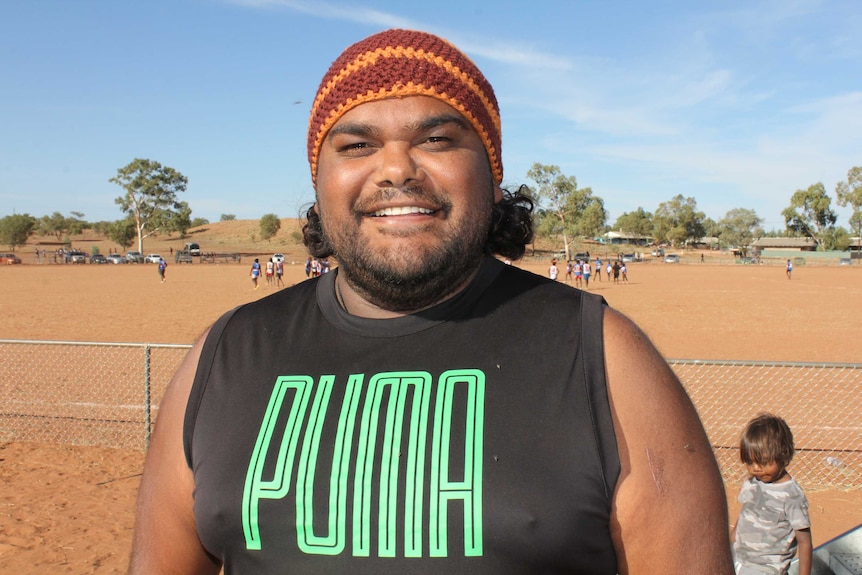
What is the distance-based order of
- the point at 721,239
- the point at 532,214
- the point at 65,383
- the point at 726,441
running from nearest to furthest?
the point at 532,214 → the point at 726,441 → the point at 65,383 → the point at 721,239

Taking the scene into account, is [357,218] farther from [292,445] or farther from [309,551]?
[309,551]

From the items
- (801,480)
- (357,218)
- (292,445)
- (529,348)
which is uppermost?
(357,218)

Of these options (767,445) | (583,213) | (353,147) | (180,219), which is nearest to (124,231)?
(180,219)

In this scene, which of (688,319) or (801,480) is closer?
(801,480)

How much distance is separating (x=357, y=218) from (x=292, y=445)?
553 millimetres

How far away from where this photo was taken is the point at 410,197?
1537 mm

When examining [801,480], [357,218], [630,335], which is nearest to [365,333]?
[357,218]

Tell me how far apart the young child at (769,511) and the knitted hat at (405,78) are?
257 centimetres

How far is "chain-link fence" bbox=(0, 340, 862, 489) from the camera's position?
6.48 metres

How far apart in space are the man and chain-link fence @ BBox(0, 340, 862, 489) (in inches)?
177

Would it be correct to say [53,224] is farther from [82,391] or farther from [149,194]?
[82,391]

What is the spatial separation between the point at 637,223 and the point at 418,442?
140582 millimetres

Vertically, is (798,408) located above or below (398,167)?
below

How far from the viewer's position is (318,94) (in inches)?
65.7
